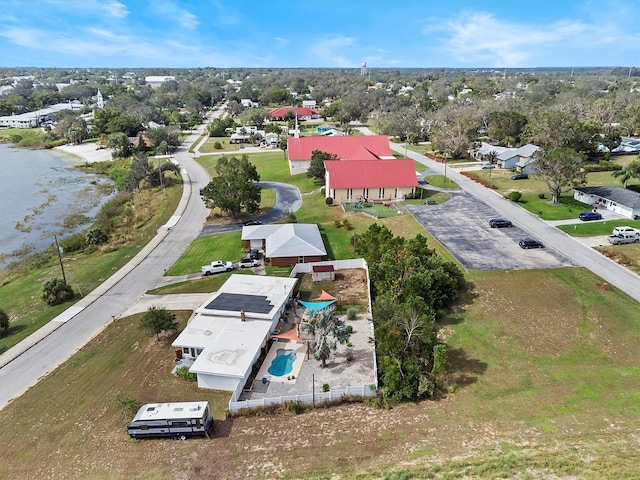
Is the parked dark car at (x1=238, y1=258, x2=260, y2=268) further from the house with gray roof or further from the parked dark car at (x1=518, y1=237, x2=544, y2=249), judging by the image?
the house with gray roof

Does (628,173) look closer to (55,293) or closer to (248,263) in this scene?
(248,263)

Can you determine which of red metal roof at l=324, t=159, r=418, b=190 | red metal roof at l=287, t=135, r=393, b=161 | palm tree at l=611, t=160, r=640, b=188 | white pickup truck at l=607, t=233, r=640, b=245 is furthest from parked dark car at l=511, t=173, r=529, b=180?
white pickup truck at l=607, t=233, r=640, b=245

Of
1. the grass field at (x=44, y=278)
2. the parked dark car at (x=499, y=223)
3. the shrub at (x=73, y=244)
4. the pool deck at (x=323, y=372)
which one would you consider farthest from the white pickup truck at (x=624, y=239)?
the shrub at (x=73, y=244)

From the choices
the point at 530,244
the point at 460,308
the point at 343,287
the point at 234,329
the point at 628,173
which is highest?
the point at 628,173

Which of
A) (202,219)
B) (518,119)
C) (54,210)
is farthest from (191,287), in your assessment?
(518,119)

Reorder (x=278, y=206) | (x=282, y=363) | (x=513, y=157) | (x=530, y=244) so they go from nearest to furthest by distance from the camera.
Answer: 1. (x=282, y=363)
2. (x=530, y=244)
3. (x=278, y=206)
4. (x=513, y=157)

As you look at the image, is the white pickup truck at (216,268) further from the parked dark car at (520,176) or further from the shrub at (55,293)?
the parked dark car at (520,176)

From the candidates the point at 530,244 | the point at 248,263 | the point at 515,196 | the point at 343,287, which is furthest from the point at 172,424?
the point at 515,196

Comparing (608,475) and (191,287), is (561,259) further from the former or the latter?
(191,287)
